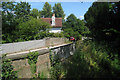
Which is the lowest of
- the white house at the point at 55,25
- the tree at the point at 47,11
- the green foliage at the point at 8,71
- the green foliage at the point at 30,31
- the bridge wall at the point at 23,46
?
the green foliage at the point at 8,71

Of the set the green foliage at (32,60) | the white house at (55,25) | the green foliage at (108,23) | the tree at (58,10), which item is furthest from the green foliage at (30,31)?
the tree at (58,10)

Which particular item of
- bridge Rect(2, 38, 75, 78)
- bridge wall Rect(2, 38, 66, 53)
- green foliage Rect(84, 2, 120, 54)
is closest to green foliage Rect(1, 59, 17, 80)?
bridge Rect(2, 38, 75, 78)

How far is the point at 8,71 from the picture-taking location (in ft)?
18.2

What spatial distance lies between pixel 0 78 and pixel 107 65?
574 cm

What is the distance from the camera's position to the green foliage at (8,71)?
538cm

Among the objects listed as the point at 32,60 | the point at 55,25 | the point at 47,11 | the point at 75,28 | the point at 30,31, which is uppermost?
the point at 47,11

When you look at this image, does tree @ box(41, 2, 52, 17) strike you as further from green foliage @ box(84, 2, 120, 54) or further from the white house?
green foliage @ box(84, 2, 120, 54)

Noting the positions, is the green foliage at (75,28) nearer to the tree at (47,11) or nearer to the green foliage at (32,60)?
the green foliage at (32,60)

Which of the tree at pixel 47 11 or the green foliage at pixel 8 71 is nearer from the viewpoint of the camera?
the green foliage at pixel 8 71

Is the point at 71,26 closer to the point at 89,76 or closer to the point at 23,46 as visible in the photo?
the point at 23,46

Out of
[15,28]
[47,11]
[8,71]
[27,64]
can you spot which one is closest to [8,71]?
[8,71]

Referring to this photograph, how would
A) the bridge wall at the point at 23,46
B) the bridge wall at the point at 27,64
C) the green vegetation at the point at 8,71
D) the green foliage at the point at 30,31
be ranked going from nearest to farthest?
1. the green vegetation at the point at 8,71
2. the bridge wall at the point at 27,64
3. the bridge wall at the point at 23,46
4. the green foliage at the point at 30,31

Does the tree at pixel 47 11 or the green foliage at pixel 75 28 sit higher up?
the tree at pixel 47 11

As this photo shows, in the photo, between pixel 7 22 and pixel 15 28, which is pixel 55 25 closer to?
pixel 15 28
